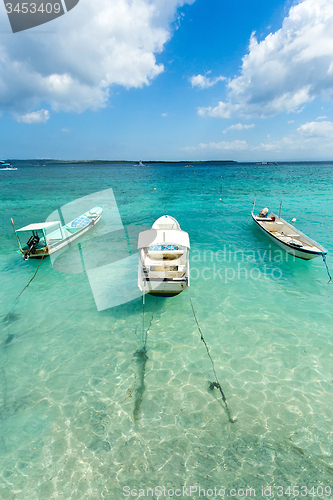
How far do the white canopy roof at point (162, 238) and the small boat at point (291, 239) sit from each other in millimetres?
9460

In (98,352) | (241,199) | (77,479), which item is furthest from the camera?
(241,199)

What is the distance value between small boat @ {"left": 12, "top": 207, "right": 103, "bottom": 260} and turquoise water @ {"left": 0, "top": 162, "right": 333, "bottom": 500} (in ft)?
8.43

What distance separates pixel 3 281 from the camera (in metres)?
16.5

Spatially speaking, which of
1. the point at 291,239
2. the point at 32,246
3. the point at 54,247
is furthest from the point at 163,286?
the point at 291,239

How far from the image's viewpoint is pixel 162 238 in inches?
562

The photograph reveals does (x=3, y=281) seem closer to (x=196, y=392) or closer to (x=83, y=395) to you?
(x=83, y=395)

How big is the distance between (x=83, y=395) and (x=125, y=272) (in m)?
9.70

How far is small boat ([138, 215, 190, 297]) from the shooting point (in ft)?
40.0

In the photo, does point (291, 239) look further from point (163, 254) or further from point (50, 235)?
point (50, 235)

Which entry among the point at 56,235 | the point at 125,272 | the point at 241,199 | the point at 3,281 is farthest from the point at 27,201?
the point at 241,199

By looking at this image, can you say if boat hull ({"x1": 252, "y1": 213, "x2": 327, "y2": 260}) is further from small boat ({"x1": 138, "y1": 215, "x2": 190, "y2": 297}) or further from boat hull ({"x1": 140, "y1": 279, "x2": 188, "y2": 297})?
boat hull ({"x1": 140, "y1": 279, "x2": 188, "y2": 297})

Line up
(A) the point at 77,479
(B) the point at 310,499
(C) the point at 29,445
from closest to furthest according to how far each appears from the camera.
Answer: (B) the point at 310,499 → (A) the point at 77,479 → (C) the point at 29,445

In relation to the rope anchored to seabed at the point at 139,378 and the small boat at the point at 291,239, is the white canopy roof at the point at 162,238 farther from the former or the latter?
the small boat at the point at 291,239

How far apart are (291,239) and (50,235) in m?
22.7
